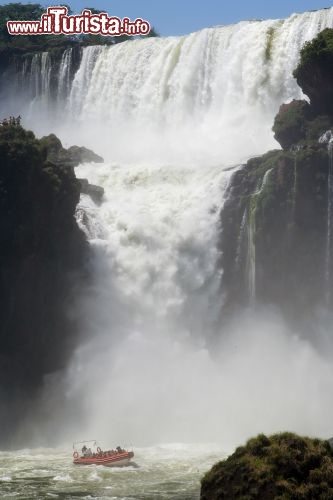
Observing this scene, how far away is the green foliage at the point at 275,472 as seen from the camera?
77.2ft

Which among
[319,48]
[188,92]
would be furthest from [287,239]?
[188,92]

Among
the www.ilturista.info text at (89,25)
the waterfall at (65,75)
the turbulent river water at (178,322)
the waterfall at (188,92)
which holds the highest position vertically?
the www.ilturista.info text at (89,25)

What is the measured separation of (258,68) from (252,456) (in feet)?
169

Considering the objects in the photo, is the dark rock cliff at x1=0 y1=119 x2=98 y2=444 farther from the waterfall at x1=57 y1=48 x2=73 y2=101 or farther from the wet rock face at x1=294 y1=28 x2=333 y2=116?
the waterfall at x1=57 y1=48 x2=73 y2=101

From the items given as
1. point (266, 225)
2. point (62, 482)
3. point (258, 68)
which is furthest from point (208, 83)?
point (62, 482)

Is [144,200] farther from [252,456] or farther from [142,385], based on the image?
[252,456]

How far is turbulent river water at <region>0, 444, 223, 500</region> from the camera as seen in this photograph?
36.8 meters

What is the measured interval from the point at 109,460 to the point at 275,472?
19.7 metres

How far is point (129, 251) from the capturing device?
57969 millimetres

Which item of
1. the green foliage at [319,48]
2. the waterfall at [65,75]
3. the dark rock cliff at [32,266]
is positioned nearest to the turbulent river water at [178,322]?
the dark rock cliff at [32,266]

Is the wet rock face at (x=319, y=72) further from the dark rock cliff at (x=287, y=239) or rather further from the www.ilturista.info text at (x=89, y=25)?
the www.ilturista.info text at (x=89, y=25)

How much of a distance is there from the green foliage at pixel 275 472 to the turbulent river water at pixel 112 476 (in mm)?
10901

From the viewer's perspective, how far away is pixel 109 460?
4238 cm

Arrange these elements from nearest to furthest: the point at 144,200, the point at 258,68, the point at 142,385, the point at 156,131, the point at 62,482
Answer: the point at 62,482 < the point at 142,385 < the point at 144,200 < the point at 258,68 < the point at 156,131
